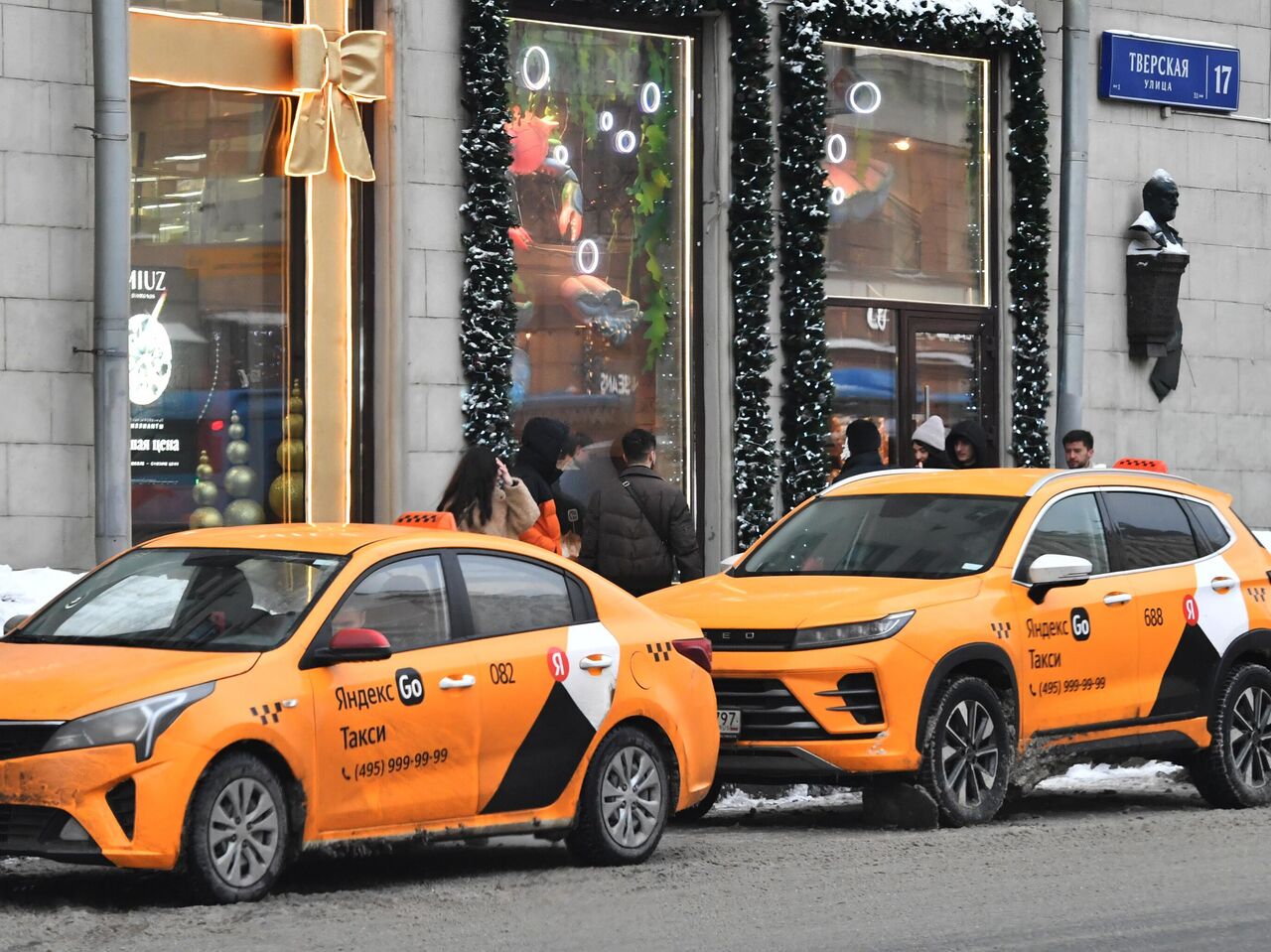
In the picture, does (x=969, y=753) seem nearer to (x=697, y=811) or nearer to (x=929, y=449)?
(x=697, y=811)

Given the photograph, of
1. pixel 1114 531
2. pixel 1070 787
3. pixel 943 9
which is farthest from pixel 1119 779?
pixel 943 9

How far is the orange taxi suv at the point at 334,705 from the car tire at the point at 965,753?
1.26 meters

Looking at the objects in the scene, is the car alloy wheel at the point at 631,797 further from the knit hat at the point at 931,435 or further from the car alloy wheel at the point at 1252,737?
the knit hat at the point at 931,435

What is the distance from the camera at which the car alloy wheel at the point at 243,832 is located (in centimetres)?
865

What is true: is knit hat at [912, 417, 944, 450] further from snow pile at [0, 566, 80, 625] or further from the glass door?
snow pile at [0, 566, 80, 625]

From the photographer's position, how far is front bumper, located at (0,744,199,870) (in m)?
8.39

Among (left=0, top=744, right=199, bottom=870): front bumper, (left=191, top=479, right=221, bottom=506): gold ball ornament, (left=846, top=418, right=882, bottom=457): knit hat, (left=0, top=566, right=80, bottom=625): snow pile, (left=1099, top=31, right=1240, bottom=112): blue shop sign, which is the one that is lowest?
(left=0, top=744, right=199, bottom=870): front bumper

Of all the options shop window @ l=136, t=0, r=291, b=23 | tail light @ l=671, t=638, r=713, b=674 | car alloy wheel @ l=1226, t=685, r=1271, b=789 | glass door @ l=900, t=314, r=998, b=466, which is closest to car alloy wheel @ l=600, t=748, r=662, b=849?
tail light @ l=671, t=638, r=713, b=674

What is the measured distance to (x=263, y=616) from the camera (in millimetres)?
9391

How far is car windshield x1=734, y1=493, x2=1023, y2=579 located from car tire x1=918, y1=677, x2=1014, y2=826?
0.72 meters

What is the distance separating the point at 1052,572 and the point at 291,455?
7.52 metres

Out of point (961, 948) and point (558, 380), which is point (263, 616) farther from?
point (558, 380)

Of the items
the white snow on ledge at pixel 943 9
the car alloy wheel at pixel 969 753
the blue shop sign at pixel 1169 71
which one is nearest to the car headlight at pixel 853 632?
the car alloy wheel at pixel 969 753

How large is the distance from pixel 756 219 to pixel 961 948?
12.9 m
